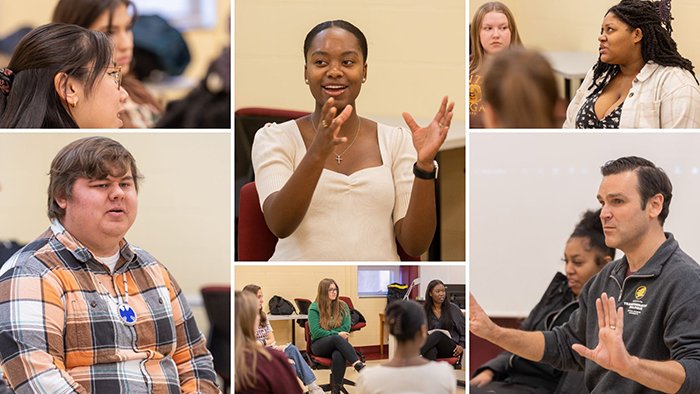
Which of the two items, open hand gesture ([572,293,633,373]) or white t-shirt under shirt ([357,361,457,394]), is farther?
white t-shirt under shirt ([357,361,457,394])

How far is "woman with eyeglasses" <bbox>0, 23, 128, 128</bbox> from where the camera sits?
127 inches

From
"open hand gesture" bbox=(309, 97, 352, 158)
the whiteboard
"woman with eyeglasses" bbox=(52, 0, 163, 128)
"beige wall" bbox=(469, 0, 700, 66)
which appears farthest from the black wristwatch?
"woman with eyeglasses" bbox=(52, 0, 163, 128)

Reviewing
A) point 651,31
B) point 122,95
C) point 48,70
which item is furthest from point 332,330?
point 651,31

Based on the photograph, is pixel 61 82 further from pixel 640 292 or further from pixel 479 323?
Answer: pixel 640 292

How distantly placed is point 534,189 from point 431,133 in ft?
1.45

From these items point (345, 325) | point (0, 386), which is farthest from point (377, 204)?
point (0, 386)

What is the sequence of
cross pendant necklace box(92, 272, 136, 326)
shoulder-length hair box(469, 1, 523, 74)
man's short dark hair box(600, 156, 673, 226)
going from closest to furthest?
cross pendant necklace box(92, 272, 136, 326)
man's short dark hair box(600, 156, 673, 226)
shoulder-length hair box(469, 1, 523, 74)

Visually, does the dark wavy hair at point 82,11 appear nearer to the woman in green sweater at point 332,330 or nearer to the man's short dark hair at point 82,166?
the man's short dark hair at point 82,166

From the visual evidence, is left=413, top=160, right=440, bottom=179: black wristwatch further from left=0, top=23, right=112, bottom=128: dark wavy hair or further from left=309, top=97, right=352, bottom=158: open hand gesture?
left=0, top=23, right=112, bottom=128: dark wavy hair

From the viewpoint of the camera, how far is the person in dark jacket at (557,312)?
343cm

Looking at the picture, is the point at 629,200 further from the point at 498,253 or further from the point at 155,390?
the point at 155,390

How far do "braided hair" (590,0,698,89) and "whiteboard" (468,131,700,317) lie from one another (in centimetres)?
23

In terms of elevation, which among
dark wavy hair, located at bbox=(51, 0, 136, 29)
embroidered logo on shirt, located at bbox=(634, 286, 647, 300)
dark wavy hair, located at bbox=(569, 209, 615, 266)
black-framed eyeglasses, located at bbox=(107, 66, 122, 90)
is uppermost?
dark wavy hair, located at bbox=(51, 0, 136, 29)

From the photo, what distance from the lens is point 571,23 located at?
11.1ft
